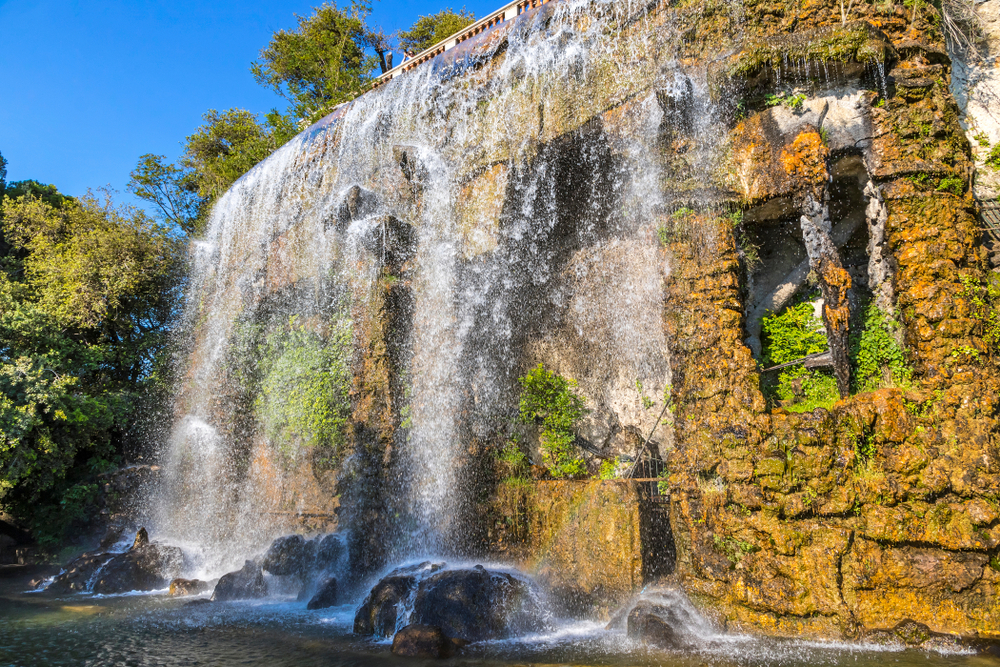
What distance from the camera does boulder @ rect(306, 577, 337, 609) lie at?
884 cm

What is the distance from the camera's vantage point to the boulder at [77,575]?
11.3m

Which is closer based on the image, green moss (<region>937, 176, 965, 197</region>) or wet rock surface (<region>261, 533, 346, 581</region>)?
green moss (<region>937, 176, 965, 197</region>)

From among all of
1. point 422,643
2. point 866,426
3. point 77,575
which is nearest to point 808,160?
point 866,426

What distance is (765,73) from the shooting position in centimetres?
930

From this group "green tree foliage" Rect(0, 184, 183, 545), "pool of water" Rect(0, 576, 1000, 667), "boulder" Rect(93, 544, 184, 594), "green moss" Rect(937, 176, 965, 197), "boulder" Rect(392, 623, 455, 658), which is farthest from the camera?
"green tree foliage" Rect(0, 184, 183, 545)

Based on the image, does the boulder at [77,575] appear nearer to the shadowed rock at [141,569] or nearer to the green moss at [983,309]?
the shadowed rock at [141,569]

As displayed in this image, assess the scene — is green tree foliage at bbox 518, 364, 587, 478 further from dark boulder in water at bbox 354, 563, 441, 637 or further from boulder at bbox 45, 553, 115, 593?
boulder at bbox 45, 553, 115, 593

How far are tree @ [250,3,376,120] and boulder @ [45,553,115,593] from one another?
17.1 m

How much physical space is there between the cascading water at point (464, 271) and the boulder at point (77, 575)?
2.04 m

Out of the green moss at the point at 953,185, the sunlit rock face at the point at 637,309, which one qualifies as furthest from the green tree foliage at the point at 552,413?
the green moss at the point at 953,185

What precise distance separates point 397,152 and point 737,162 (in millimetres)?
7260

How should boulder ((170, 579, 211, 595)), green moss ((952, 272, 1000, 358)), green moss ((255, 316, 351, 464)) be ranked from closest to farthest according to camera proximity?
green moss ((952, 272, 1000, 358)) < boulder ((170, 579, 211, 595)) < green moss ((255, 316, 351, 464))

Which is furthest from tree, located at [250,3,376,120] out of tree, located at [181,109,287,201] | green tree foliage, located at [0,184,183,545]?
green tree foliage, located at [0,184,183,545]

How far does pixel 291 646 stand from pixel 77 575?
25.4 feet
